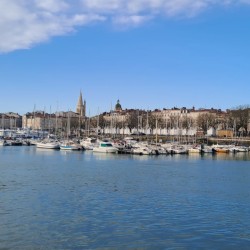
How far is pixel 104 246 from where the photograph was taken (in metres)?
15.5

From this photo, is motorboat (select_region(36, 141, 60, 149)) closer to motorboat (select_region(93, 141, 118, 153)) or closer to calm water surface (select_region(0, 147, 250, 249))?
motorboat (select_region(93, 141, 118, 153))

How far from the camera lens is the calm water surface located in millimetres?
16172

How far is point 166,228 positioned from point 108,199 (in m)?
6.67

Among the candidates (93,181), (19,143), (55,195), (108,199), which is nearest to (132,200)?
(108,199)

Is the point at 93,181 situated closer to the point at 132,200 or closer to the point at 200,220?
the point at 132,200

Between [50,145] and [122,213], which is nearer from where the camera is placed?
[122,213]

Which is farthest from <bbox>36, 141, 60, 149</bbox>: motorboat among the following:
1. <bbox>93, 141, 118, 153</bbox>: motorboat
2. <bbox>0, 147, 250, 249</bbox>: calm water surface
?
<bbox>0, 147, 250, 249</bbox>: calm water surface

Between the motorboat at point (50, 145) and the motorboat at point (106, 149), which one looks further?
the motorboat at point (50, 145)

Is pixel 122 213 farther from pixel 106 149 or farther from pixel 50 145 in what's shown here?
pixel 50 145

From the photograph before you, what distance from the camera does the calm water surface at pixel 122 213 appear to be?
16.2 metres

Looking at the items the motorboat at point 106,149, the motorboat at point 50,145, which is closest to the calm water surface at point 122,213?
the motorboat at point 106,149

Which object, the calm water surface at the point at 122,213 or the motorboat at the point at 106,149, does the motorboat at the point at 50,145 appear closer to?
the motorboat at the point at 106,149

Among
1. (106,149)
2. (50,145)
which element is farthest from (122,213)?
(50,145)

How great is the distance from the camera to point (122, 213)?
67.8 ft
